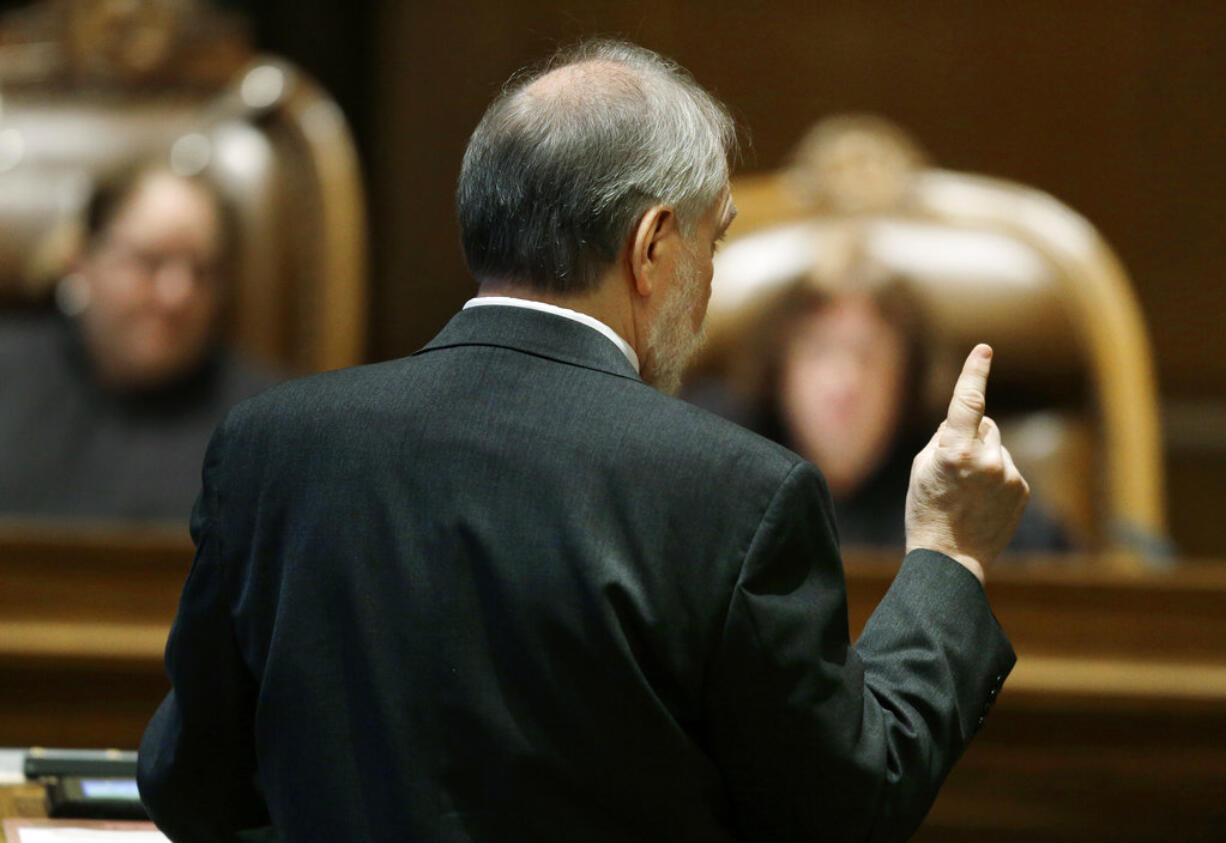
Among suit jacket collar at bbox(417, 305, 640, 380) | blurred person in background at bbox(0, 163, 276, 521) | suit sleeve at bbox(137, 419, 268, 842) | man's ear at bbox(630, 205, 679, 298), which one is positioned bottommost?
blurred person in background at bbox(0, 163, 276, 521)

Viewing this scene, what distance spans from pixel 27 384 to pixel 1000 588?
2.43 m

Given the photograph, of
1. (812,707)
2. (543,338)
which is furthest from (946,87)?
(812,707)

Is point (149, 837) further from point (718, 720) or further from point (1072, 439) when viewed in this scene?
point (1072, 439)

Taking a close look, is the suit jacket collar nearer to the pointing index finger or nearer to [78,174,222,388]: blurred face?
the pointing index finger

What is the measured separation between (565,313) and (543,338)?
0.09ft

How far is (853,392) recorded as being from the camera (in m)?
3.12

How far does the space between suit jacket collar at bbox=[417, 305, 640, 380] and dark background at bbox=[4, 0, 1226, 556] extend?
8.53 feet

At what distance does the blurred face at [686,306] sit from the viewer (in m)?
1.15

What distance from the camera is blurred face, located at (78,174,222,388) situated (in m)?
3.45

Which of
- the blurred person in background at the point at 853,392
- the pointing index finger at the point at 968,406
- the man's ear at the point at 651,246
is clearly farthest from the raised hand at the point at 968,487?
the blurred person in background at the point at 853,392

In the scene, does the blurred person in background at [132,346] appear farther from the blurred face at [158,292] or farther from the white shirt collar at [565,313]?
the white shirt collar at [565,313]

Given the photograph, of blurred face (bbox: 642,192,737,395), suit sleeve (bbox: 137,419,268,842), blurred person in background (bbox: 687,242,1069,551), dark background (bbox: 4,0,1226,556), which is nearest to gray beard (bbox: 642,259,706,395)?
blurred face (bbox: 642,192,737,395)

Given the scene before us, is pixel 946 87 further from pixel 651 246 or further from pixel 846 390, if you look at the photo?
pixel 651 246

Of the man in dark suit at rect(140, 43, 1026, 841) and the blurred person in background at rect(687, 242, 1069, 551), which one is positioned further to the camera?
the blurred person in background at rect(687, 242, 1069, 551)
